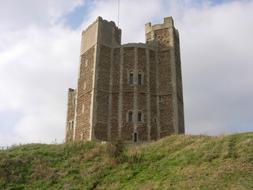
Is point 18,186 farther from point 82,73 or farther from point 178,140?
point 82,73

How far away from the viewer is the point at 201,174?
1773cm

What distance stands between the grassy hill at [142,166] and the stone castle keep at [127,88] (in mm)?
11780

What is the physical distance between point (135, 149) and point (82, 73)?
57.6 ft

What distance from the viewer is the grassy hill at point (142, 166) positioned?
17516mm

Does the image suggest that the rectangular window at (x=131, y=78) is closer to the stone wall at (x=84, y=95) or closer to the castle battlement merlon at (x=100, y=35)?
the stone wall at (x=84, y=95)

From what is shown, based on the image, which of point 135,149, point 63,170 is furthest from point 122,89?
point 63,170

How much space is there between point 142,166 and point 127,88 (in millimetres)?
18205

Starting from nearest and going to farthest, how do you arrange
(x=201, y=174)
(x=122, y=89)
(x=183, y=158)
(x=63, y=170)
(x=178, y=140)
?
1. (x=201, y=174)
2. (x=183, y=158)
3. (x=63, y=170)
4. (x=178, y=140)
5. (x=122, y=89)

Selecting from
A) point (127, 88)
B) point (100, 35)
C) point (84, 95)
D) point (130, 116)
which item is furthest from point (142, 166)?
point (100, 35)

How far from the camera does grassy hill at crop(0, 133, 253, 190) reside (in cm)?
1752

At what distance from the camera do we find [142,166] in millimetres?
20781

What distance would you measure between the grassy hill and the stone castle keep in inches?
464

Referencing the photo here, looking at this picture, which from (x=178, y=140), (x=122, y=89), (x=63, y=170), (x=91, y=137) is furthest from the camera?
(x=122, y=89)

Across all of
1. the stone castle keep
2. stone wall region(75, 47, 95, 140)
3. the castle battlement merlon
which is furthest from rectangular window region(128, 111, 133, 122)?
the castle battlement merlon
